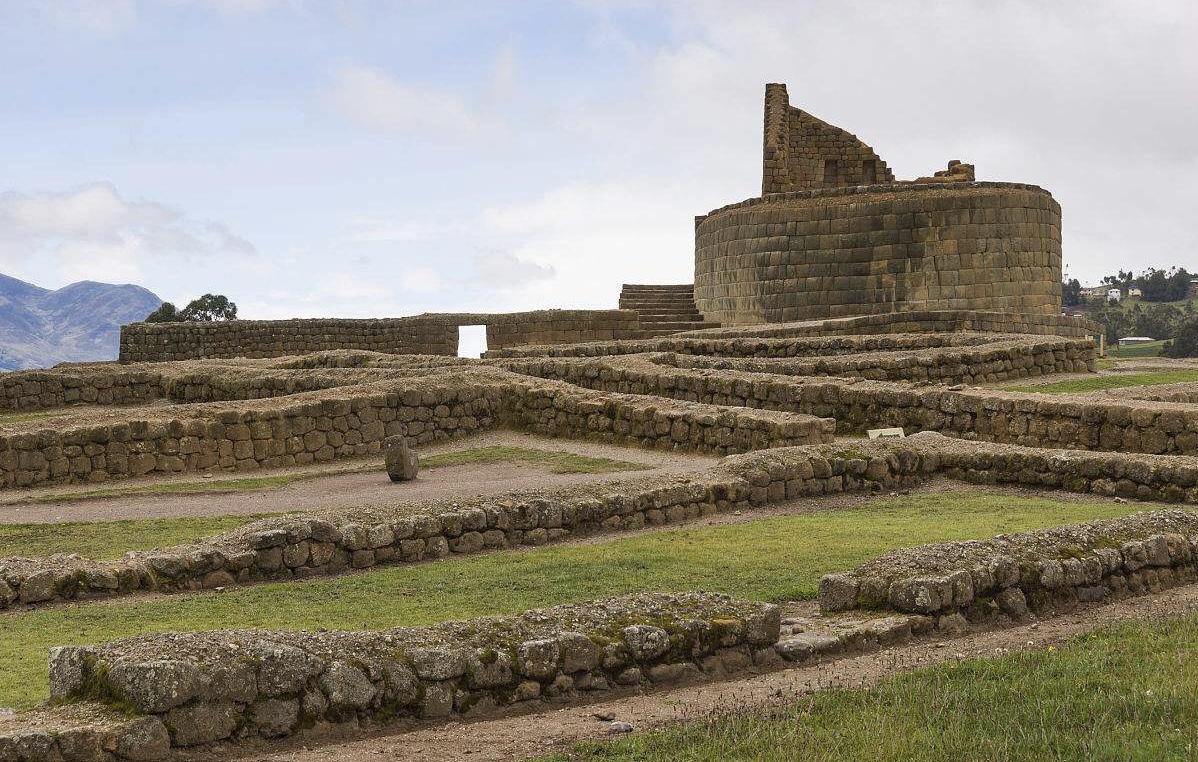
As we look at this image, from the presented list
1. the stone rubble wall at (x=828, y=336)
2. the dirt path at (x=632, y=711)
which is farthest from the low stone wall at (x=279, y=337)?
the dirt path at (x=632, y=711)

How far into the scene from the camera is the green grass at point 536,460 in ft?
59.6

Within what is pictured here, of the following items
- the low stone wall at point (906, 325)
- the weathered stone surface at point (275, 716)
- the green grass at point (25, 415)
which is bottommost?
the weathered stone surface at point (275, 716)

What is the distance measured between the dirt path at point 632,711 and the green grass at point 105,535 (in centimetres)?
693

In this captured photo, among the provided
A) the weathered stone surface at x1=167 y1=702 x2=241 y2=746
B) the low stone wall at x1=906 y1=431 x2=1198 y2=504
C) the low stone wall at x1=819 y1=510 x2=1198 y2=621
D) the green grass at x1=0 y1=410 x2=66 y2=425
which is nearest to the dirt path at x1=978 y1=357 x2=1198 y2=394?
the low stone wall at x1=906 y1=431 x2=1198 y2=504

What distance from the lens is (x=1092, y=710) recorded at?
21.4 ft

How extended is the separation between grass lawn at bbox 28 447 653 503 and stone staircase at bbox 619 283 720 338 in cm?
2153

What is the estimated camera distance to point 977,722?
21.0ft

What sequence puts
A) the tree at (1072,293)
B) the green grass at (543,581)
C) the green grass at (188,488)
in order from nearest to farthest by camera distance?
1. the green grass at (543,581)
2. the green grass at (188,488)
3. the tree at (1072,293)

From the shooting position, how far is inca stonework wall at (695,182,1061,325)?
38719 millimetres

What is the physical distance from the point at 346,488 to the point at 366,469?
5.96 ft

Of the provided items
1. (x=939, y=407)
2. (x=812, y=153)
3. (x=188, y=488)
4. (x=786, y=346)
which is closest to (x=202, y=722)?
(x=188, y=488)

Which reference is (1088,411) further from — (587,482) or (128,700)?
(128,700)

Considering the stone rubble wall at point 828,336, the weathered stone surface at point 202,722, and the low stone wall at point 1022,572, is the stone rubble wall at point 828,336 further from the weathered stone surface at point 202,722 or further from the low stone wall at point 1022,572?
the weathered stone surface at point 202,722

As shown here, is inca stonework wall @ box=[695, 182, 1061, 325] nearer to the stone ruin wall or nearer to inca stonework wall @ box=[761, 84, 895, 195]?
the stone ruin wall
